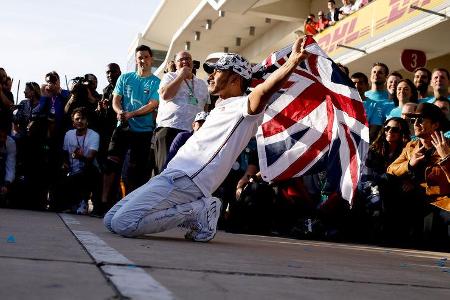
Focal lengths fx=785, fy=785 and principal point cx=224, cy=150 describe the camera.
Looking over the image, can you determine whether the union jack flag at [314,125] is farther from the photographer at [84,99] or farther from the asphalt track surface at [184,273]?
the photographer at [84,99]

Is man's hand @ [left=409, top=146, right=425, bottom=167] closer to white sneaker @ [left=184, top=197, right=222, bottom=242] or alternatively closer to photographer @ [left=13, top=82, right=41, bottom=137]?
white sneaker @ [left=184, top=197, right=222, bottom=242]

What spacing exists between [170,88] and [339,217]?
2341mm

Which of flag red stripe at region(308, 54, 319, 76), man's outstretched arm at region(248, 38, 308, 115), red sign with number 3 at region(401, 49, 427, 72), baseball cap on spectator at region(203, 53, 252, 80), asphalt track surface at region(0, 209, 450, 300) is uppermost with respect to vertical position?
red sign with number 3 at region(401, 49, 427, 72)

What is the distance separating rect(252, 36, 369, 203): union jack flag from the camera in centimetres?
682

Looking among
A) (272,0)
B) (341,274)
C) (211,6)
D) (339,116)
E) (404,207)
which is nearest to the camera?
(341,274)

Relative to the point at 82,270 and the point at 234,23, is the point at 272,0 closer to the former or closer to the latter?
the point at 234,23

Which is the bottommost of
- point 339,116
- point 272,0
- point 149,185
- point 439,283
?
point 439,283

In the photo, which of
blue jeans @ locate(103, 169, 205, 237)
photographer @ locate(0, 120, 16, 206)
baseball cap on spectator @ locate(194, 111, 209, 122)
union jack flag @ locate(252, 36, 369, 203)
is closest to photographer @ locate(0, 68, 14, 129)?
photographer @ locate(0, 120, 16, 206)

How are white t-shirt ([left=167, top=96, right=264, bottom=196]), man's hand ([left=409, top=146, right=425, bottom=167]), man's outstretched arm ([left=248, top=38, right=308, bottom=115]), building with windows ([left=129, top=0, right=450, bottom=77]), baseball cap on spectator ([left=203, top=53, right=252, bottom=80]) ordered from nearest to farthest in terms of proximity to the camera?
1. man's outstretched arm ([left=248, top=38, right=308, bottom=115])
2. white t-shirt ([left=167, top=96, right=264, bottom=196])
3. baseball cap on spectator ([left=203, top=53, right=252, bottom=80])
4. man's hand ([left=409, top=146, right=425, bottom=167])
5. building with windows ([left=129, top=0, right=450, bottom=77])

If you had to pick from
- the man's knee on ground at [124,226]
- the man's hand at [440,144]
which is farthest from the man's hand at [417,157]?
the man's knee on ground at [124,226]

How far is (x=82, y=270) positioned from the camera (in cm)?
311

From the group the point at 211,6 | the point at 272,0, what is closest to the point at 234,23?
the point at 211,6

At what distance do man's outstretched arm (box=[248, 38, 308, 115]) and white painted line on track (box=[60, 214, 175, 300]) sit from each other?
169 centimetres

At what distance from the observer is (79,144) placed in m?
10.2
